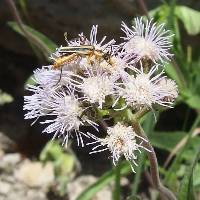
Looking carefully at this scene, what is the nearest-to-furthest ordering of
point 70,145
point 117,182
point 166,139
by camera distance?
point 117,182
point 166,139
point 70,145

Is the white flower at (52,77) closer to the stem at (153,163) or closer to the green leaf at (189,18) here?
the stem at (153,163)

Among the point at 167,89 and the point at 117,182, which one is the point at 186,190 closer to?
the point at 167,89

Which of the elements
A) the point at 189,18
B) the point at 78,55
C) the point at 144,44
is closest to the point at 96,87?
the point at 78,55

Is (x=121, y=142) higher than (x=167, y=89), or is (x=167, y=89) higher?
(x=167, y=89)

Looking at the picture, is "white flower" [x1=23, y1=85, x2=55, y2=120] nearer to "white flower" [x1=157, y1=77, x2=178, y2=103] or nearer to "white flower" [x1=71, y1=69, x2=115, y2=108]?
"white flower" [x1=71, y1=69, x2=115, y2=108]

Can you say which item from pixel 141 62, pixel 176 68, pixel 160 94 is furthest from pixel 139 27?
pixel 176 68

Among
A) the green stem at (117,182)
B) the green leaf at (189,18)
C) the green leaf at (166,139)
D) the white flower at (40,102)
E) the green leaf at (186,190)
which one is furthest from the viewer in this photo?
the green leaf at (189,18)

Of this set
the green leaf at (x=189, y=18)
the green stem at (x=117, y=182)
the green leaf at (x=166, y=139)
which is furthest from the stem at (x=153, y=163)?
the green leaf at (x=189, y=18)
